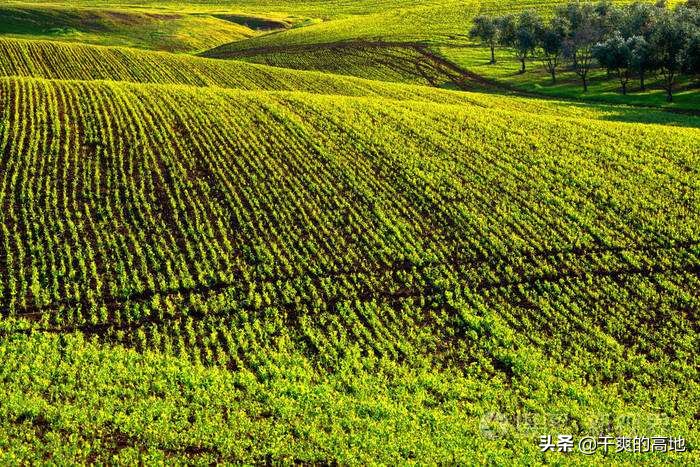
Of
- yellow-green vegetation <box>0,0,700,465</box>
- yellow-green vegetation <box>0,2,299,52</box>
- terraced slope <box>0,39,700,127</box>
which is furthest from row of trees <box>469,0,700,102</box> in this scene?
yellow-green vegetation <box>0,2,299,52</box>

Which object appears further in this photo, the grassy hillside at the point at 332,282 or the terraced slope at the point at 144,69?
the terraced slope at the point at 144,69

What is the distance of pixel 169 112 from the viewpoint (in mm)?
54250

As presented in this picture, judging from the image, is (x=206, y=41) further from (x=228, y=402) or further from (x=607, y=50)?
(x=228, y=402)

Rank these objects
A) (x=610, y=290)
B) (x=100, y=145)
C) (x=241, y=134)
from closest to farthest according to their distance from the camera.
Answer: (x=610, y=290) < (x=100, y=145) < (x=241, y=134)

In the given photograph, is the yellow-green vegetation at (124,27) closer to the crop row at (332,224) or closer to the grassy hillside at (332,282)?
the crop row at (332,224)

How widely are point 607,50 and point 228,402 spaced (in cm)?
7824

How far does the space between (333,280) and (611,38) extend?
73.5m

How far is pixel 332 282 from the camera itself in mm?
32594

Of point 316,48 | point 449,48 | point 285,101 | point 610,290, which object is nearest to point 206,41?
point 316,48

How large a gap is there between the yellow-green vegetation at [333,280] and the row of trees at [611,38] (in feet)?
92.2

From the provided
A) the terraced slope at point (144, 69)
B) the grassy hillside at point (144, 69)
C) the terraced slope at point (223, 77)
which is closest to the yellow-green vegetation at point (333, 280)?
the terraced slope at point (223, 77)


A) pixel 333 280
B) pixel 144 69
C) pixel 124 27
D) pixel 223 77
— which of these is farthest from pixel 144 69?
pixel 333 280

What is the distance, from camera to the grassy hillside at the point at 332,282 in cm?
2334

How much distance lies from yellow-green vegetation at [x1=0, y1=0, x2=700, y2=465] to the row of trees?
92.2ft
